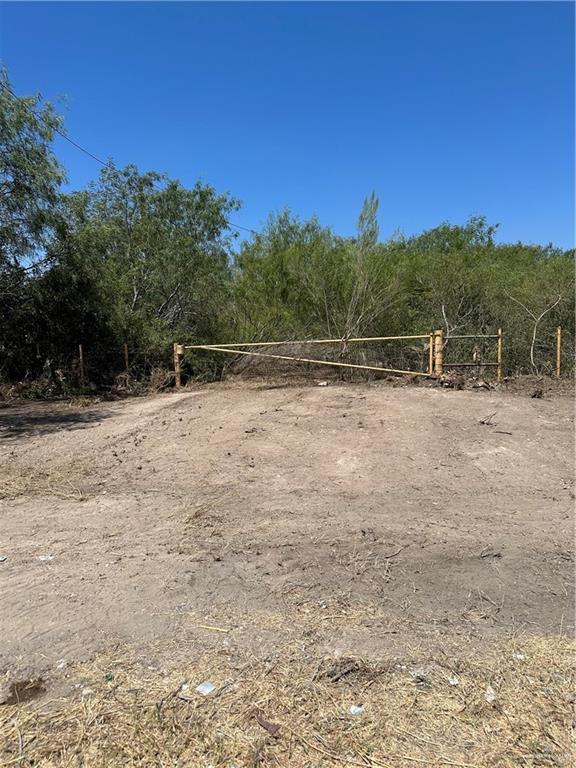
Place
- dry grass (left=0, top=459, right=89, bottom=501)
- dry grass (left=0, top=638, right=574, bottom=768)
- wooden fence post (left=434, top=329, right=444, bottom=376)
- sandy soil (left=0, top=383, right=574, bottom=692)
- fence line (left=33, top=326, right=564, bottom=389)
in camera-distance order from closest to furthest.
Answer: dry grass (left=0, top=638, right=574, bottom=768)
sandy soil (left=0, top=383, right=574, bottom=692)
dry grass (left=0, top=459, right=89, bottom=501)
wooden fence post (left=434, top=329, right=444, bottom=376)
fence line (left=33, top=326, right=564, bottom=389)

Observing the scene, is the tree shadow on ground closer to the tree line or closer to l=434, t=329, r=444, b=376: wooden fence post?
the tree line

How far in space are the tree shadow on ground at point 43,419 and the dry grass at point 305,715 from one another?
7129 millimetres

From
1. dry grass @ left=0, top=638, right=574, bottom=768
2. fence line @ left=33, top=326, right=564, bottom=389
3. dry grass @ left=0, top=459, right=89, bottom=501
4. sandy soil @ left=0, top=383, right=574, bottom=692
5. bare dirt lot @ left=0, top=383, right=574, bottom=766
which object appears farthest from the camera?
fence line @ left=33, top=326, right=564, bottom=389

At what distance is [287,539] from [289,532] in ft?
0.53

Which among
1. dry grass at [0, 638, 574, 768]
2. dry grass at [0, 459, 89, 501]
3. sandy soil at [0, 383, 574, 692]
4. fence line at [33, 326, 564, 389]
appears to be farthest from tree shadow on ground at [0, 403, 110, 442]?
dry grass at [0, 638, 574, 768]

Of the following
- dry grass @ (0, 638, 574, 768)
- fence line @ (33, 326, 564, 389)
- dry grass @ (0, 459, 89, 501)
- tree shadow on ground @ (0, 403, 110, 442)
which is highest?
fence line @ (33, 326, 564, 389)

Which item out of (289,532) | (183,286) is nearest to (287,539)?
(289,532)

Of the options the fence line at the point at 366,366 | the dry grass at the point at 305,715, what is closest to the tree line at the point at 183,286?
the fence line at the point at 366,366

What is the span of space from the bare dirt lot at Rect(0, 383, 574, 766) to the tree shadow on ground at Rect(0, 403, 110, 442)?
9.0 inches

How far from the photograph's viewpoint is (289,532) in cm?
457

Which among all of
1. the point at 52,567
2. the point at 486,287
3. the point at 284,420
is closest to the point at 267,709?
the point at 52,567

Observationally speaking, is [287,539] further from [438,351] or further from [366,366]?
[366,366]

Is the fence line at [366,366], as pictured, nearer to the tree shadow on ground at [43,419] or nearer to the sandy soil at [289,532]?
the tree shadow on ground at [43,419]

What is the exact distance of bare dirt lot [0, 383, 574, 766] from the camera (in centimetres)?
298
